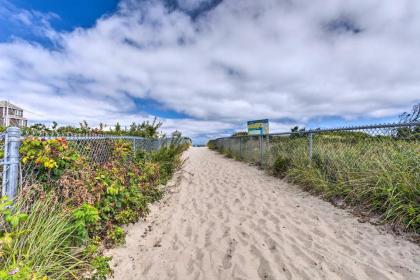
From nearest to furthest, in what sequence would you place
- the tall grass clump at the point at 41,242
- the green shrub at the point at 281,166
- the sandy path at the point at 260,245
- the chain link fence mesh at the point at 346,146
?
the tall grass clump at the point at 41,242 < the sandy path at the point at 260,245 < the chain link fence mesh at the point at 346,146 < the green shrub at the point at 281,166

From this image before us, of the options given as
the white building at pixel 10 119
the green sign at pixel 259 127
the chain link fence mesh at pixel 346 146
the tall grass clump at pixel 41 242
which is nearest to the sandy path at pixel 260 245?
the tall grass clump at pixel 41 242

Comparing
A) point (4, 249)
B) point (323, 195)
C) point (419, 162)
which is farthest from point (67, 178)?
point (419, 162)

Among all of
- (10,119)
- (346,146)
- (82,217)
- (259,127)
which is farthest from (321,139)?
(259,127)

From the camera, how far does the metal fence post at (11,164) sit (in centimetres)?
221

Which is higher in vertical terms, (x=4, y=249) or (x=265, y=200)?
(x=4, y=249)

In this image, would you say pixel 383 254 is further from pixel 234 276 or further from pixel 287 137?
pixel 287 137

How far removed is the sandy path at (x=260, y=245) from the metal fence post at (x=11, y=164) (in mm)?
1296

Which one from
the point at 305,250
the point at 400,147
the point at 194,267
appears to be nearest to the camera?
the point at 194,267

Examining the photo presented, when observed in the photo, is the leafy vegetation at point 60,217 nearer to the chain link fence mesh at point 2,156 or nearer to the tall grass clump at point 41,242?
the tall grass clump at point 41,242

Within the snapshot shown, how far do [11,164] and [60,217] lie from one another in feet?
2.35

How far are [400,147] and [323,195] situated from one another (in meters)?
1.65

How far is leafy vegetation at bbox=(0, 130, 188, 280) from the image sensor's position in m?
1.84

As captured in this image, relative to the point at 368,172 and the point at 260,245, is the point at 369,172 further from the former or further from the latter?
the point at 260,245

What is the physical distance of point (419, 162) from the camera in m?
3.63
